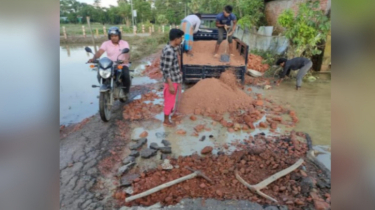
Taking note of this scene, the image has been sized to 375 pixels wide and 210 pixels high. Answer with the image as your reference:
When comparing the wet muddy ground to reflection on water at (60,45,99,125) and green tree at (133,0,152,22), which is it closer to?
reflection on water at (60,45,99,125)

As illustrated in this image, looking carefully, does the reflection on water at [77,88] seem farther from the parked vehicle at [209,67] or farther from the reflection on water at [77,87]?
the parked vehicle at [209,67]

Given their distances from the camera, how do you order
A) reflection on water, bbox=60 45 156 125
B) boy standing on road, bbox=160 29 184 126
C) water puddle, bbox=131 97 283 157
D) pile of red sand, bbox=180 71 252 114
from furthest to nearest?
pile of red sand, bbox=180 71 252 114, boy standing on road, bbox=160 29 184 126, water puddle, bbox=131 97 283 157, reflection on water, bbox=60 45 156 125

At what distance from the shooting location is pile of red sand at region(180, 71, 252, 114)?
7.09ft

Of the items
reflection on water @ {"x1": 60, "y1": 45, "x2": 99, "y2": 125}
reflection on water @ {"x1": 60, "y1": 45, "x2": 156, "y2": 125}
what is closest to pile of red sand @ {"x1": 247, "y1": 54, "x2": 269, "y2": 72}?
reflection on water @ {"x1": 60, "y1": 45, "x2": 156, "y2": 125}

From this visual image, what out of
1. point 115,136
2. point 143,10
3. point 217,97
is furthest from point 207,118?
point 143,10

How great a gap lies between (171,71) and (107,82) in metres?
0.57

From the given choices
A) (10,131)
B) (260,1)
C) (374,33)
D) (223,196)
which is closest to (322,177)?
(223,196)

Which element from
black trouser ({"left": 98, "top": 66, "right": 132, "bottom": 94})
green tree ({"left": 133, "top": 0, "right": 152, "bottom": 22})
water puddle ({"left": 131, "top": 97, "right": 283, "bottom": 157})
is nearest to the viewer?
green tree ({"left": 133, "top": 0, "right": 152, "bottom": 22})

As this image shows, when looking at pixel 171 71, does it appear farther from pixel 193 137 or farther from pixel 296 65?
pixel 296 65

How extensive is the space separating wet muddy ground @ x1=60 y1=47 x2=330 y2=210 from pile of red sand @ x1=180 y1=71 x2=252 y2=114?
90mm

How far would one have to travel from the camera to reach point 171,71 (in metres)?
2.22

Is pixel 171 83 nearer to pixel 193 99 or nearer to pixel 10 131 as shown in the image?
pixel 193 99

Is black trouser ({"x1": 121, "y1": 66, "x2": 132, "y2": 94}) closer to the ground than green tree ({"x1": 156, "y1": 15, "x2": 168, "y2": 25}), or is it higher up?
closer to the ground

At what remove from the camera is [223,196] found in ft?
5.32
